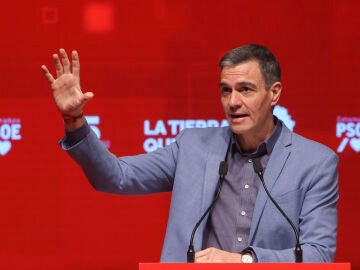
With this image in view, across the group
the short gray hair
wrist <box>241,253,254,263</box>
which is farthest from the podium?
the short gray hair

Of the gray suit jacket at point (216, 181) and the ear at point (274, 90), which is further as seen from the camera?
the ear at point (274, 90)

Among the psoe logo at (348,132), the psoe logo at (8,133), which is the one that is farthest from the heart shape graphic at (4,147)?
the psoe logo at (348,132)

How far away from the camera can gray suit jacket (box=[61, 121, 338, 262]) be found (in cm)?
239

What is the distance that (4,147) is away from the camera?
11.7 feet

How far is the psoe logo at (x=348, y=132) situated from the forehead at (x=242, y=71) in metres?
1.22

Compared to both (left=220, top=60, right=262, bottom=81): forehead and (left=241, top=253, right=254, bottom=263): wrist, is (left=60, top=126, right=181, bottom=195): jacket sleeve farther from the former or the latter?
(left=241, top=253, right=254, bottom=263): wrist

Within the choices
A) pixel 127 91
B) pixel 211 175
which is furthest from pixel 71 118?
pixel 127 91

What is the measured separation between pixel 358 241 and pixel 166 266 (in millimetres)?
2134

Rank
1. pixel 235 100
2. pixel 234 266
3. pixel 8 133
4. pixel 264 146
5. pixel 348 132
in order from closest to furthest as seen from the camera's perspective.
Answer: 1. pixel 234 266
2. pixel 235 100
3. pixel 264 146
4. pixel 8 133
5. pixel 348 132

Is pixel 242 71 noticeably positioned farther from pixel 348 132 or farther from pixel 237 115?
pixel 348 132

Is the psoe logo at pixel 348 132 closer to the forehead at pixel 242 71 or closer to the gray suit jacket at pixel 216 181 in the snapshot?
the gray suit jacket at pixel 216 181

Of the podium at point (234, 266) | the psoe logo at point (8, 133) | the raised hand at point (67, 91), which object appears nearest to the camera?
the podium at point (234, 266)

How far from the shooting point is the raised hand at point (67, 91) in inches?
91.4

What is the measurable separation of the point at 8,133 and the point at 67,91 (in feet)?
4.24
